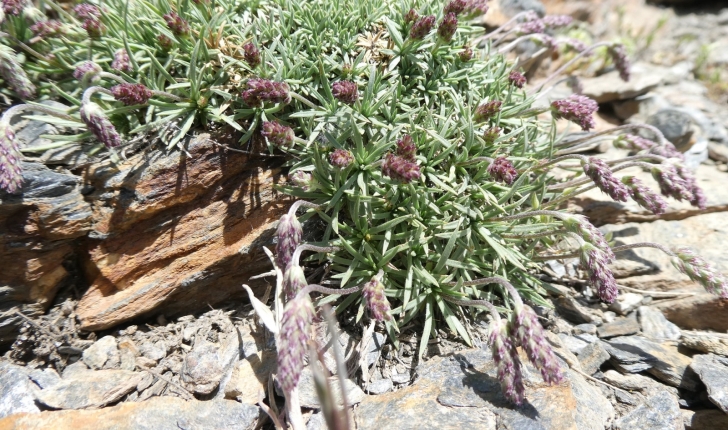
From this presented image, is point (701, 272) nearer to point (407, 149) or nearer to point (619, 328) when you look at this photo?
point (619, 328)

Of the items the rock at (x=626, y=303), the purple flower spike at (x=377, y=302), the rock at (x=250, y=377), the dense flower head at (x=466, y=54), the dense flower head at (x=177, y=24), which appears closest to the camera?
the purple flower spike at (x=377, y=302)

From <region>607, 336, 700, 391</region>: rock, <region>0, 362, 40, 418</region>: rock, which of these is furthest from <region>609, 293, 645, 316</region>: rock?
<region>0, 362, 40, 418</region>: rock

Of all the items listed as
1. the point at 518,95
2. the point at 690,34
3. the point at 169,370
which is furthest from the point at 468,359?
the point at 690,34

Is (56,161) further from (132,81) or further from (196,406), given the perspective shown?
(196,406)

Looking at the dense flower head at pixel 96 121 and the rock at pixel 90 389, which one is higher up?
the dense flower head at pixel 96 121

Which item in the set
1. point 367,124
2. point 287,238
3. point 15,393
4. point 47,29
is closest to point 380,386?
point 287,238

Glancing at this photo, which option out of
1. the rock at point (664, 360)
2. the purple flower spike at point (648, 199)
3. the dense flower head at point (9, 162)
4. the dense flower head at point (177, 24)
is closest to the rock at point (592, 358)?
the rock at point (664, 360)

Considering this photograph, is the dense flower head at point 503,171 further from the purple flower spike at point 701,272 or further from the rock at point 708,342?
the rock at point 708,342
